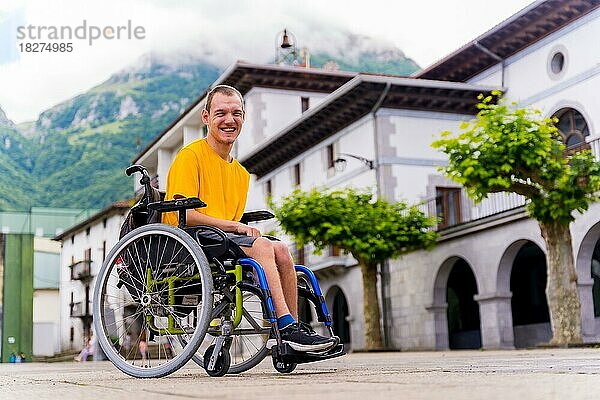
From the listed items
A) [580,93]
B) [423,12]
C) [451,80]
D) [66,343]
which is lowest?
[66,343]

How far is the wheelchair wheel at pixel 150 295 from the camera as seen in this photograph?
12.5ft

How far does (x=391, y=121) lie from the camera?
76.4 feet

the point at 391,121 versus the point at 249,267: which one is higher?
the point at 391,121

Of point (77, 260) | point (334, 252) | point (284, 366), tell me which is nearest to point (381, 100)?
point (334, 252)

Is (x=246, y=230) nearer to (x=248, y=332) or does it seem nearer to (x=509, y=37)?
(x=248, y=332)

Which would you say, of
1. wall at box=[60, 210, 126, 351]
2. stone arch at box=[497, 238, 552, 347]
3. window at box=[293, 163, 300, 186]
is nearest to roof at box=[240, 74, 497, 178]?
window at box=[293, 163, 300, 186]

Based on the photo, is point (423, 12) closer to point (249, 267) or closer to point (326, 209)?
point (326, 209)

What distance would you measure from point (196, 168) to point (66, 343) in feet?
172

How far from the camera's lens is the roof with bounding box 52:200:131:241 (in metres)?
46.9

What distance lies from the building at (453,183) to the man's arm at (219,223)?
1274cm

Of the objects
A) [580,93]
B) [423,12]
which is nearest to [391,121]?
[580,93]

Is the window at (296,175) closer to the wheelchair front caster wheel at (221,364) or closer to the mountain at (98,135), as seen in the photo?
the mountain at (98,135)

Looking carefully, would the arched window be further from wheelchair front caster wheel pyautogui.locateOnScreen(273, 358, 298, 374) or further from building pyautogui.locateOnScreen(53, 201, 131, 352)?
building pyautogui.locateOnScreen(53, 201, 131, 352)

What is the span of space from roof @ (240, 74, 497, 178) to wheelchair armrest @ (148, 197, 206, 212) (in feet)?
60.1
